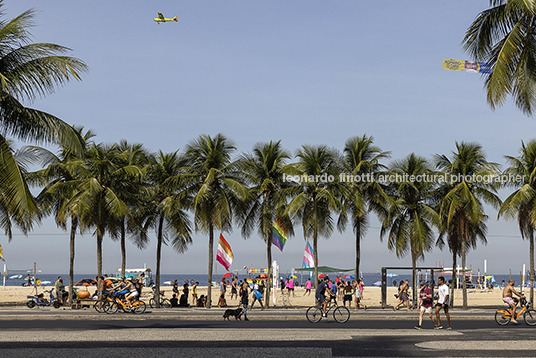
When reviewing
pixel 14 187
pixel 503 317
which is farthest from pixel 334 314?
pixel 14 187

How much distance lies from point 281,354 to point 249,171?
84.5 feet

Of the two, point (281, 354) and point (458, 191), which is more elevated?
point (458, 191)

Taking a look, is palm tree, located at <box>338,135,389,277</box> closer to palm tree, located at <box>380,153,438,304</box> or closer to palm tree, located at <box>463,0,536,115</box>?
palm tree, located at <box>380,153,438,304</box>

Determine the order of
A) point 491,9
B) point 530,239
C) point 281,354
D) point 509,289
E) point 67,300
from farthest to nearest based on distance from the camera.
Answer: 1. point 67,300
2. point 530,239
3. point 509,289
4. point 491,9
5. point 281,354

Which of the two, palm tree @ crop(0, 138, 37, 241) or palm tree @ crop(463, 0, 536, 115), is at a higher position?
palm tree @ crop(463, 0, 536, 115)

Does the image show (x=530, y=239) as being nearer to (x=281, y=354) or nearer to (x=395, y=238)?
(x=395, y=238)

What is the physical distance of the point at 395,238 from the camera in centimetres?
4044

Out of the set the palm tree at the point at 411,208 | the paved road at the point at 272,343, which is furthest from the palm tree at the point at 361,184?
the paved road at the point at 272,343

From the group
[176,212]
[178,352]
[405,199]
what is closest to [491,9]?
[178,352]

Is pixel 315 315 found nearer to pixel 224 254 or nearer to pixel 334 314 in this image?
pixel 334 314

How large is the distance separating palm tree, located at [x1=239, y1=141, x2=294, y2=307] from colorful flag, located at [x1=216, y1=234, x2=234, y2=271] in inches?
80.6

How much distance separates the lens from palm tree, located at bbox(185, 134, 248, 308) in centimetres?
3666

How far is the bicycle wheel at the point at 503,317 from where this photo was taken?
22438 millimetres

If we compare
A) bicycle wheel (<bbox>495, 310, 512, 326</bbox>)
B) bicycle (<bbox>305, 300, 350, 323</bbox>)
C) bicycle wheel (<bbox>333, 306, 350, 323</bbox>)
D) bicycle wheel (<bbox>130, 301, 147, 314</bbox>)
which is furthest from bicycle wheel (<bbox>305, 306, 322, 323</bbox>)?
bicycle wheel (<bbox>130, 301, 147, 314</bbox>)
